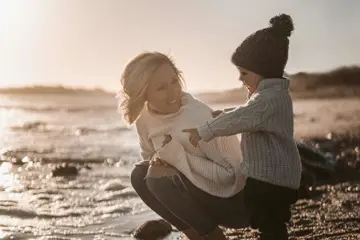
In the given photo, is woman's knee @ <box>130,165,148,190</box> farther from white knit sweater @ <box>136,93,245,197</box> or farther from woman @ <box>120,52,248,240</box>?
white knit sweater @ <box>136,93,245,197</box>

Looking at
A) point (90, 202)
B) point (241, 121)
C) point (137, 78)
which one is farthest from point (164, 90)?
point (90, 202)

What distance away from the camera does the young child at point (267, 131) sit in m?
3.79

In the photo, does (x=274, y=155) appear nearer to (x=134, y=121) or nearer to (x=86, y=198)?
(x=134, y=121)

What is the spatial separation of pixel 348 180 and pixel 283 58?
540cm

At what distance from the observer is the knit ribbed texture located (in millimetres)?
3781

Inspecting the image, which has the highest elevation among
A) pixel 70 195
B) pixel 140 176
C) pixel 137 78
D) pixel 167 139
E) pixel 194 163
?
pixel 137 78

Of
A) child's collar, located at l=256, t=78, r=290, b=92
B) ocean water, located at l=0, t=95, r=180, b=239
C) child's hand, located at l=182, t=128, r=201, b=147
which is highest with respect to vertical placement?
child's collar, located at l=256, t=78, r=290, b=92

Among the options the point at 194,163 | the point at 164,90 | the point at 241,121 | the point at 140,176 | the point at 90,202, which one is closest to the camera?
the point at 241,121

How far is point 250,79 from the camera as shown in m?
4.06

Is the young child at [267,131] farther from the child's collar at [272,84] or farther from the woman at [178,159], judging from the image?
the woman at [178,159]

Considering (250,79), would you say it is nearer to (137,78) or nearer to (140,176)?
(137,78)

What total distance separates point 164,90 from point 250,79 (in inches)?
23.3

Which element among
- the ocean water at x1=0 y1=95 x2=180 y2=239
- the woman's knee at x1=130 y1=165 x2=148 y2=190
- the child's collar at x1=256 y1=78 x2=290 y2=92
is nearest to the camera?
the child's collar at x1=256 y1=78 x2=290 y2=92

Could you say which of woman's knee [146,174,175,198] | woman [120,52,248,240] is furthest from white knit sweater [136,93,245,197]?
woman's knee [146,174,175,198]
